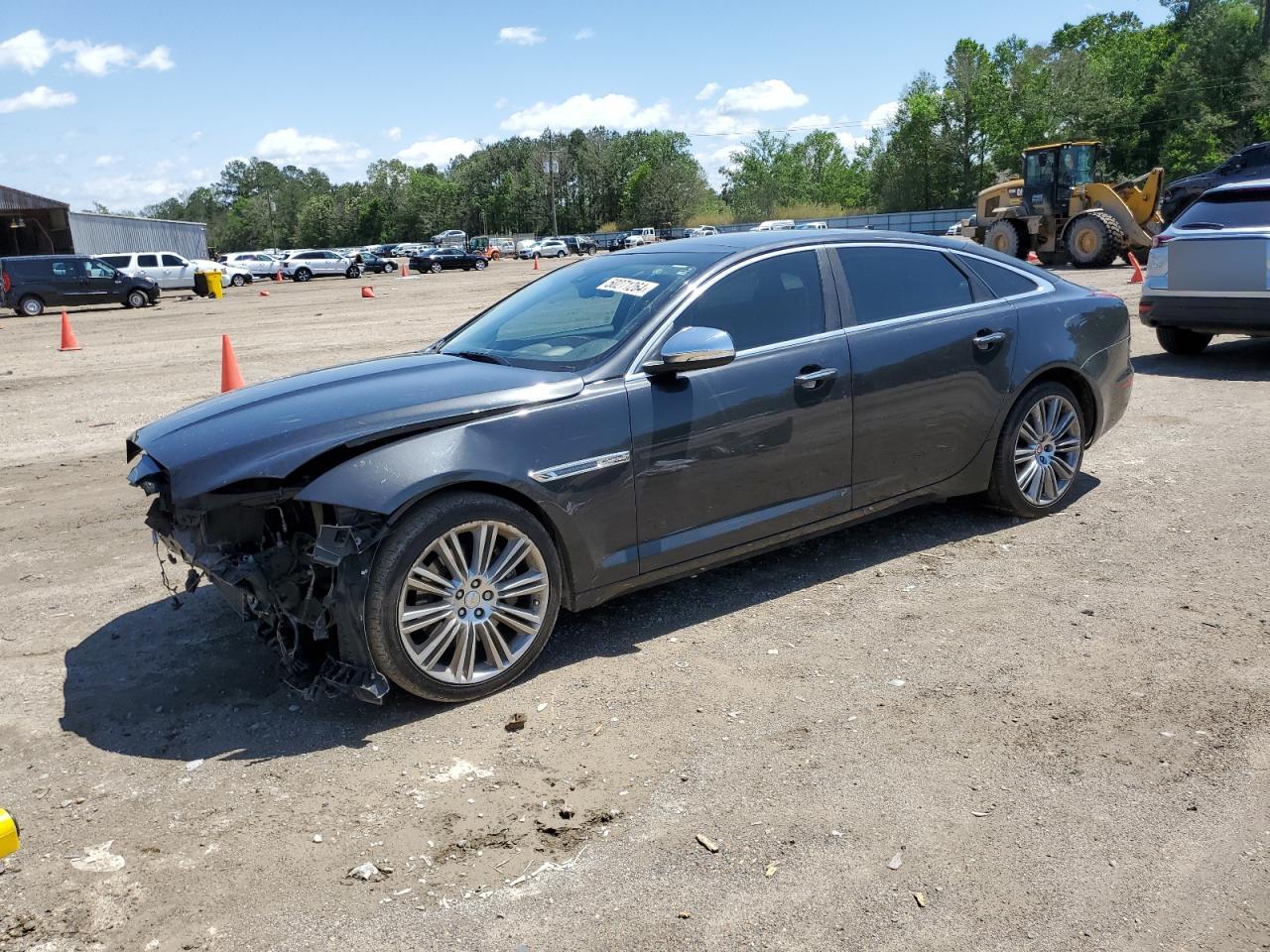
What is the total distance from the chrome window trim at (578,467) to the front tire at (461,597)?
16cm

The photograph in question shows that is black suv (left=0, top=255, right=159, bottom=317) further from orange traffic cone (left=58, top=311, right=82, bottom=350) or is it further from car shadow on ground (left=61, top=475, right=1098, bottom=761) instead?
car shadow on ground (left=61, top=475, right=1098, bottom=761)

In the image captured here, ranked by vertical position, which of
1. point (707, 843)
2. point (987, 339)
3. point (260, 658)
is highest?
point (987, 339)

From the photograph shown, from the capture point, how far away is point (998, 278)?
5.84m

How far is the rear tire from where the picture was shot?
11.1 metres

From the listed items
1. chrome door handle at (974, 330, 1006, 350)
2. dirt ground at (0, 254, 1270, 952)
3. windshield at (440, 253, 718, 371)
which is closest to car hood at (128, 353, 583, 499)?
windshield at (440, 253, 718, 371)

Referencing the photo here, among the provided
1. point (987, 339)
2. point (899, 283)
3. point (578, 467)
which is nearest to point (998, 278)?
point (987, 339)

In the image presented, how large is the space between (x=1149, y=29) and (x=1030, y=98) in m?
12.3

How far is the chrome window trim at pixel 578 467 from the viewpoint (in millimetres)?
4156

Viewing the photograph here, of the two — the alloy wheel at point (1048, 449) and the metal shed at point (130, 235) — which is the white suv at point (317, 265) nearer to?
the metal shed at point (130, 235)

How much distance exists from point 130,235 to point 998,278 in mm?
67622

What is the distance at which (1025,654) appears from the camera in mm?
4336

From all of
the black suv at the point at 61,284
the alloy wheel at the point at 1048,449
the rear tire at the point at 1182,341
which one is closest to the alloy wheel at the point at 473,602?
the alloy wheel at the point at 1048,449

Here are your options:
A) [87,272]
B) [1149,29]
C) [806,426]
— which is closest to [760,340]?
[806,426]

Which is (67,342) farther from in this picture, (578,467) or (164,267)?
(164,267)
